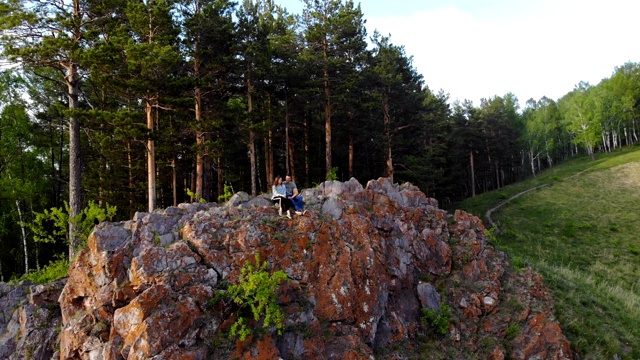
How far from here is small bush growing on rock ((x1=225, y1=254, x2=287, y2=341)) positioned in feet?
30.2

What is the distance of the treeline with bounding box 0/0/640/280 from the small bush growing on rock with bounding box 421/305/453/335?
416 inches

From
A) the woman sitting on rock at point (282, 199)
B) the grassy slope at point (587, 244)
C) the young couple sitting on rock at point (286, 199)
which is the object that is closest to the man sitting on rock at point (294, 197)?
the young couple sitting on rock at point (286, 199)

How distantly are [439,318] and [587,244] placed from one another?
2410 centimetres

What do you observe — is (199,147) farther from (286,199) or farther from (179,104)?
(286,199)

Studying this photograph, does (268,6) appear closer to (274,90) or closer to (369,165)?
(274,90)

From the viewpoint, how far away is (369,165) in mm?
39719

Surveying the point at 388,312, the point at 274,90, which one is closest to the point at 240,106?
the point at 274,90

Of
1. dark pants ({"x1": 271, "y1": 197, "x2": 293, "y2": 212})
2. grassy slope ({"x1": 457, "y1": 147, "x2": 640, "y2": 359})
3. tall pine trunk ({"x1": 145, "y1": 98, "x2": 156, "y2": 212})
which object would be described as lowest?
grassy slope ({"x1": 457, "y1": 147, "x2": 640, "y2": 359})

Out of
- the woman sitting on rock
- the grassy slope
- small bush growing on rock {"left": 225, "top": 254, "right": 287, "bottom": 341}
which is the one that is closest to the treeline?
the woman sitting on rock

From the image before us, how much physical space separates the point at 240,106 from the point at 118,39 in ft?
22.7

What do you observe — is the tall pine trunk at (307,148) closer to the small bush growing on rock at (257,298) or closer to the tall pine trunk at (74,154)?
the tall pine trunk at (74,154)

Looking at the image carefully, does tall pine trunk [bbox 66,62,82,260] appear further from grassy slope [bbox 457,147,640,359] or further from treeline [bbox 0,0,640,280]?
grassy slope [bbox 457,147,640,359]

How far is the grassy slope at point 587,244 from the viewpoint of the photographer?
13.7 meters

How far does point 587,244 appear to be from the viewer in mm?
28125
